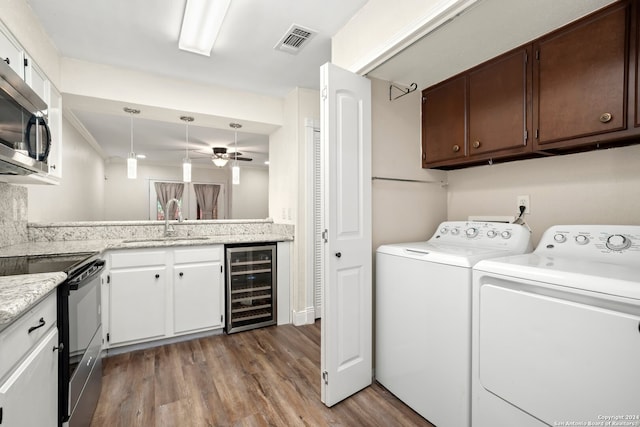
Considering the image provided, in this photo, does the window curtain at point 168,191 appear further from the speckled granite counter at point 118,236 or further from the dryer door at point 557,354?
the dryer door at point 557,354

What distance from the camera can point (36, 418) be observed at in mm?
1035

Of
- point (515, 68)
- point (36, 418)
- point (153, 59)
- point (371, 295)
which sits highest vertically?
point (153, 59)

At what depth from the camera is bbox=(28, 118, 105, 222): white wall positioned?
106 inches

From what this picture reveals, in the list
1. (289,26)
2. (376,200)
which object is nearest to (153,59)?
(289,26)

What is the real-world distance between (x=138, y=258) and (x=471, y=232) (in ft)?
8.41

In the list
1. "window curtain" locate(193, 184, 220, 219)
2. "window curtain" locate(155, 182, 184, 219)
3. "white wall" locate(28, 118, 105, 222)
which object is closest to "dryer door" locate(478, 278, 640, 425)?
"white wall" locate(28, 118, 105, 222)

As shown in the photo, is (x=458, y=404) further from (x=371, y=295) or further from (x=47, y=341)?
(x=47, y=341)

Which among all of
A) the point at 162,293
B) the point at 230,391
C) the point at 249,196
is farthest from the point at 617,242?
the point at 249,196

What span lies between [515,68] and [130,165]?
3.21 meters

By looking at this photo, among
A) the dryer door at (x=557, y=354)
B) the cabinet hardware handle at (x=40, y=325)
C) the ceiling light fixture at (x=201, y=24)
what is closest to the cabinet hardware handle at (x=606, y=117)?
the dryer door at (x=557, y=354)

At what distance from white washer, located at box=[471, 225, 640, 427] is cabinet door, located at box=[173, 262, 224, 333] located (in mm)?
2186

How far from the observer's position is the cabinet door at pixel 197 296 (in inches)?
104

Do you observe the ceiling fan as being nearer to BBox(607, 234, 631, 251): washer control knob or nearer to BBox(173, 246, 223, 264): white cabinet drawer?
A: BBox(173, 246, 223, 264): white cabinet drawer

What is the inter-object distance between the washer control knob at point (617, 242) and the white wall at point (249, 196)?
4.71 m
